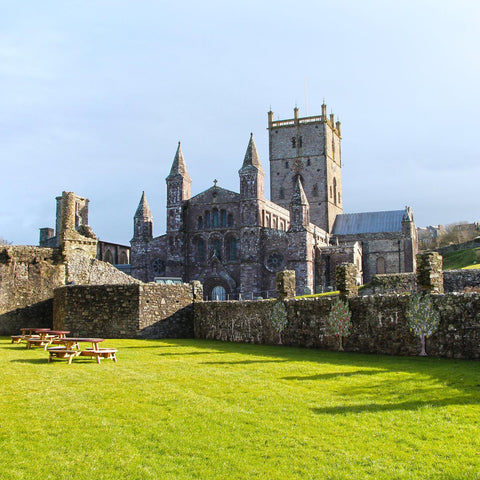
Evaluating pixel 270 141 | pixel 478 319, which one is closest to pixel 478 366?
pixel 478 319

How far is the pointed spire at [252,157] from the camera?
52938mm

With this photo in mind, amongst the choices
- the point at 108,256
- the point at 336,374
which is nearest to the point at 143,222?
the point at 108,256

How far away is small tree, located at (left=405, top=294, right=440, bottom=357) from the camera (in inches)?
523

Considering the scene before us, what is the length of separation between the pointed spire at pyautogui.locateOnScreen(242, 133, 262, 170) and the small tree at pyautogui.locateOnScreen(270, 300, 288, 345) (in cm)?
3569

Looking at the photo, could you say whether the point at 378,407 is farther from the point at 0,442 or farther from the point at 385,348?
the point at 385,348

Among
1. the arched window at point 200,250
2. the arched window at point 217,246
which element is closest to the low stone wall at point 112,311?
the arched window at point 217,246

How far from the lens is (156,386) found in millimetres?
10297

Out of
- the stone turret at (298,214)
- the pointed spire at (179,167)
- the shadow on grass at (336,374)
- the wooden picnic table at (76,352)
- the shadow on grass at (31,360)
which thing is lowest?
the shadow on grass at (336,374)

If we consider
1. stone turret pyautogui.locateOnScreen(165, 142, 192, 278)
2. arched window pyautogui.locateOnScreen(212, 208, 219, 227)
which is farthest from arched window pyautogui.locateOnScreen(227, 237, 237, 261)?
stone turret pyautogui.locateOnScreen(165, 142, 192, 278)

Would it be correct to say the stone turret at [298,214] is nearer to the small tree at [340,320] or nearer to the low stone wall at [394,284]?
the low stone wall at [394,284]

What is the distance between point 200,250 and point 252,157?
34.3ft

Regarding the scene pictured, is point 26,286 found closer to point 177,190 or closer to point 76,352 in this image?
point 76,352

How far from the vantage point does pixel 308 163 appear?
72875 mm

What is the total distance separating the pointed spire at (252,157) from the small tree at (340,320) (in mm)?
37835
